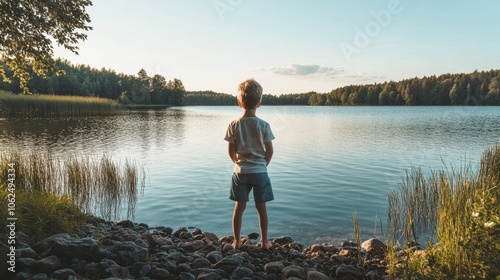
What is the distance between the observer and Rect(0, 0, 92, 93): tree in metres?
8.57

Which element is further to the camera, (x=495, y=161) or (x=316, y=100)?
(x=316, y=100)

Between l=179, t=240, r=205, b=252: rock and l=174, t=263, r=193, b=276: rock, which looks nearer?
l=174, t=263, r=193, b=276: rock

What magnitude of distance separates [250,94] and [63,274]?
3.09 metres

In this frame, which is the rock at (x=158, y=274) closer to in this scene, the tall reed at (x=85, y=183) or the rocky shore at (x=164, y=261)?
the rocky shore at (x=164, y=261)

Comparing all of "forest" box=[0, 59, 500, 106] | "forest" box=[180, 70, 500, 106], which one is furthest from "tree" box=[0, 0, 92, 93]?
"forest" box=[180, 70, 500, 106]

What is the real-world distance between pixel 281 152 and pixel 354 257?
43.4 ft

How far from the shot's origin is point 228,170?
48.5 feet

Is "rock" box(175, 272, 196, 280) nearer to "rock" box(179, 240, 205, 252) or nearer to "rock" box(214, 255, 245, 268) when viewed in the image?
"rock" box(214, 255, 245, 268)

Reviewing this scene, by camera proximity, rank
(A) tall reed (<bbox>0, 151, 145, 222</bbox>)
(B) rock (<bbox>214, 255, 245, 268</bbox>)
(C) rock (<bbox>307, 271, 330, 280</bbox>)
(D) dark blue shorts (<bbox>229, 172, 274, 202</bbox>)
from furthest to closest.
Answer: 1. (A) tall reed (<bbox>0, 151, 145, 222</bbox>)
2. (D) dark blue shorts (<bbox>229, 172, 274, 202</bbox>)
3. (B) rock (<bbox>214, 255, 245, 268</bbox>)
4. (C) rock (<bbox>307, 271, 330, 280</bbox>)

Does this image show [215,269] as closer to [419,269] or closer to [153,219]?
[419,269]

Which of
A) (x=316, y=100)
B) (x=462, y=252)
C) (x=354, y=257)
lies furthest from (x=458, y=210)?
(x=316, y=100)

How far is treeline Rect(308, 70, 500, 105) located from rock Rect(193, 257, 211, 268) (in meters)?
94.5

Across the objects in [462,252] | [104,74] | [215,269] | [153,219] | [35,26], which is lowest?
[153,219]

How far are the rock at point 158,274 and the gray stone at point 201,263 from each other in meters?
0.59
